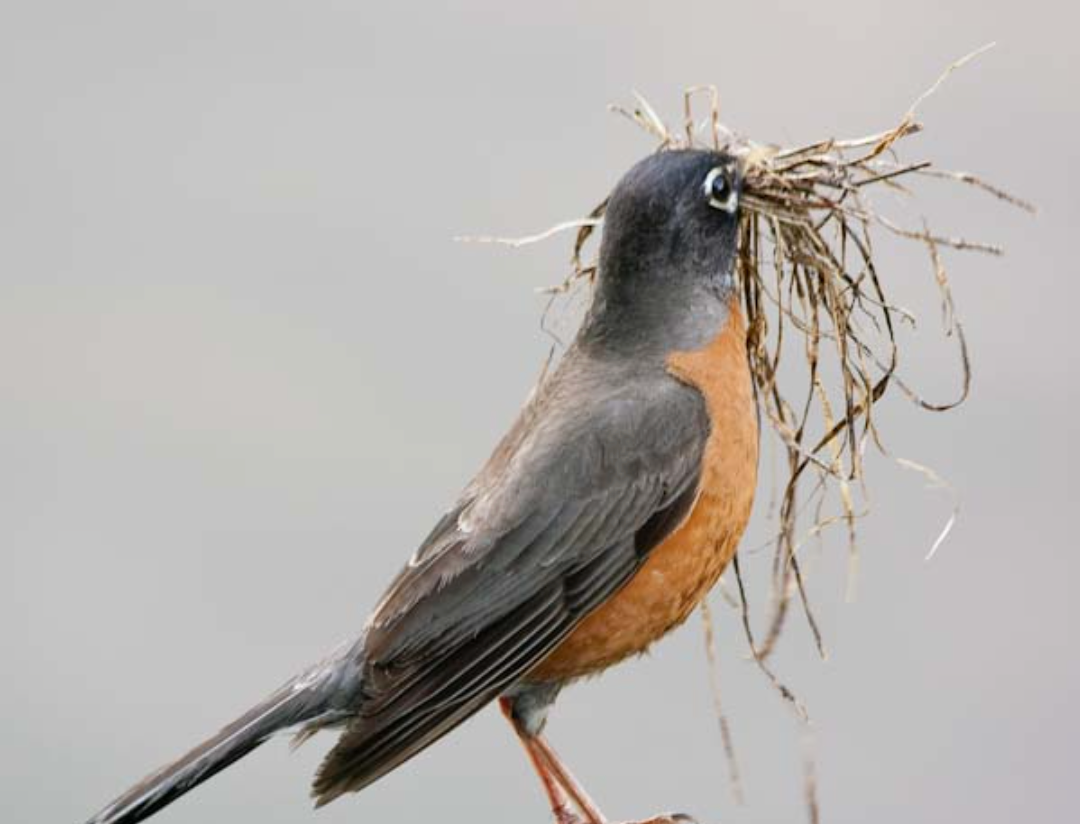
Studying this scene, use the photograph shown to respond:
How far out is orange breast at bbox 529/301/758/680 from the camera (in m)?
5.20

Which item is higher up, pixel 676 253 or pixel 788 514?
pixel 676 253

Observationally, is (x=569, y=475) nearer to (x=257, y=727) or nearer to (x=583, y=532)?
(x=583, y=532)

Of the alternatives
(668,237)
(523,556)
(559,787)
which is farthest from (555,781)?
(668,237)

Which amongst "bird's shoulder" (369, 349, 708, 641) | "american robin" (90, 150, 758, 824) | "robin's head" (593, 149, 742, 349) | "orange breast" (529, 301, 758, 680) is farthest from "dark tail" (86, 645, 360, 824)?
"robin's head" (593, 149, 742, 349)

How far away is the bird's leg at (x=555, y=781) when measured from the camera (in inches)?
211

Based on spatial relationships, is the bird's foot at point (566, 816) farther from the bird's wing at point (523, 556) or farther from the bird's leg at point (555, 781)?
the bird's wing at point (523, 556)

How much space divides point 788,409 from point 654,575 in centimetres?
69

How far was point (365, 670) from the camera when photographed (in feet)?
16.9

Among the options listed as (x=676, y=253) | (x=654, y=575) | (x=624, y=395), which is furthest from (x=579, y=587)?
(x=676, y=253)

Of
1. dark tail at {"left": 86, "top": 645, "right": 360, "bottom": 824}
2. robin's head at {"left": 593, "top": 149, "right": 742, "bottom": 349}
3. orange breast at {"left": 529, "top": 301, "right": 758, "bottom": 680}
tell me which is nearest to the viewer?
dark tail at {"left": 86, "top": 645, "right": 360, "bottom": 824}

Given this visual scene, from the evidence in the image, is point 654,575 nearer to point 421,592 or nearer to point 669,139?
point 421,592

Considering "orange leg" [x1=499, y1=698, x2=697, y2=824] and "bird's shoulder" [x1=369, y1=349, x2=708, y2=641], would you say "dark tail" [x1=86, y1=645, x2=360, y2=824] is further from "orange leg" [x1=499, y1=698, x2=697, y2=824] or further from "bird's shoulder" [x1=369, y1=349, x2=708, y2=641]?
"orange leg" [x1=499, y1=698, x2=697, y2=824]

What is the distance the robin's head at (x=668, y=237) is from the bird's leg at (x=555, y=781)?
103 centimetres

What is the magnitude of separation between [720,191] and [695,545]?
864mm
